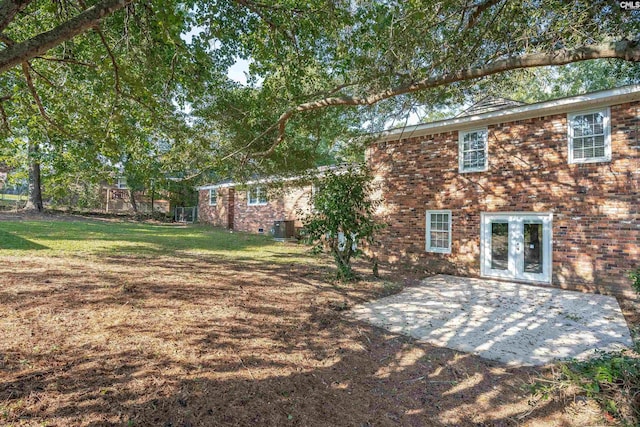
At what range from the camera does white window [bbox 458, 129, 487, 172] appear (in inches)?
369

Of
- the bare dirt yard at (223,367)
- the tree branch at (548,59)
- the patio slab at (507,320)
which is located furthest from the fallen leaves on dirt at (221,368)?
the tree branch at (548,59)

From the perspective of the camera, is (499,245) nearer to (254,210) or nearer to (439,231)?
(439,231)

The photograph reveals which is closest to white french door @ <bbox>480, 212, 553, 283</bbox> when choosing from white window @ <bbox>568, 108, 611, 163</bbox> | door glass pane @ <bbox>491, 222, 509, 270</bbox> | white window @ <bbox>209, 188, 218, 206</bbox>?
door glass pane @ <bbox>491, 222, 509, 270</bbox>

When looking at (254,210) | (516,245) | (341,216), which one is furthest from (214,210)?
(516,245)

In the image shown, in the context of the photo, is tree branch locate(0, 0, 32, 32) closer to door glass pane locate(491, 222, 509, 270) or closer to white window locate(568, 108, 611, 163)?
door glass pane locate(491, 222, 509, 270)

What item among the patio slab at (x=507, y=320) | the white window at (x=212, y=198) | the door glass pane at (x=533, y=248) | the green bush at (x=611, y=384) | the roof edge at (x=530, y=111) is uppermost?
the roof edge at (x=530, y=111)

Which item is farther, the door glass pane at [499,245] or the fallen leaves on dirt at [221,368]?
the door glass pane at [499,245]

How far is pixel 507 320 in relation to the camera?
561 centimetres

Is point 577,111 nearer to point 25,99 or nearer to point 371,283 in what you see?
point 371,283

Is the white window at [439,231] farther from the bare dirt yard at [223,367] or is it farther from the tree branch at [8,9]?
the tree branch at [8,9]

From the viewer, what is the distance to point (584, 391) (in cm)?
303

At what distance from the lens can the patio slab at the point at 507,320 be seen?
4414 millimetres

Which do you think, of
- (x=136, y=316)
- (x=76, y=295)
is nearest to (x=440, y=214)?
(x=136, y=316)

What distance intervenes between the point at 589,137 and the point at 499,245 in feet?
10.9
